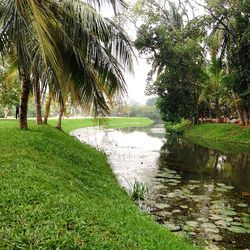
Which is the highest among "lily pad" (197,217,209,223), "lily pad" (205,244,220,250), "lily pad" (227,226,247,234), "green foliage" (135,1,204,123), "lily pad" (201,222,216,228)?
"green foliage" (135,1,204,123)

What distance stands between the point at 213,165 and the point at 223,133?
14398 mm

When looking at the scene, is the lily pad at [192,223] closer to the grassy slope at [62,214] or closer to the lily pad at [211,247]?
the lily pad at [211,247]

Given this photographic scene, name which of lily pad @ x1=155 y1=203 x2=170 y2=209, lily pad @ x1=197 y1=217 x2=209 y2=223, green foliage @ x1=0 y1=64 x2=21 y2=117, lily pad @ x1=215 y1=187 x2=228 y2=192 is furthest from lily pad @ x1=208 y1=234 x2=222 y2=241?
green foliage @ x1=0 y1=64 x2=21 y2=117

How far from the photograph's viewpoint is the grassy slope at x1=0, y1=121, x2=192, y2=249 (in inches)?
160

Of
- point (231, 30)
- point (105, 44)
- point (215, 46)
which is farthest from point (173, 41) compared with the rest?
point (105, 44)

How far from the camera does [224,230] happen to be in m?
6.87

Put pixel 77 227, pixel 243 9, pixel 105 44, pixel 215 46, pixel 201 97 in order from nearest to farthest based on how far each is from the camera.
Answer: pixel 77 227 → pixel 105 44 → pixel 243 9 → pixel 215 46 → pixel 201 97

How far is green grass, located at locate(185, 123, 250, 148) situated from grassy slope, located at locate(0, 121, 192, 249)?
19752 mm

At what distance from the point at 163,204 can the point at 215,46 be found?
65.1 ft

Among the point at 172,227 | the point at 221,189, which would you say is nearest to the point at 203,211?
the point at 172,227

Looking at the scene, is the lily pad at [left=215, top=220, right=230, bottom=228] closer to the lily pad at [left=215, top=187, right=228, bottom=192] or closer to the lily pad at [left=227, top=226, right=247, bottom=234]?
the lily pad at [left=227, top=226, right=247, bottom=234]

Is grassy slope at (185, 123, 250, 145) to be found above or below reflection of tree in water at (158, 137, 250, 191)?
above

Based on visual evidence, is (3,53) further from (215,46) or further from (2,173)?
(215,46)

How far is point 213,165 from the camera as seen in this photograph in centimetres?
1575
